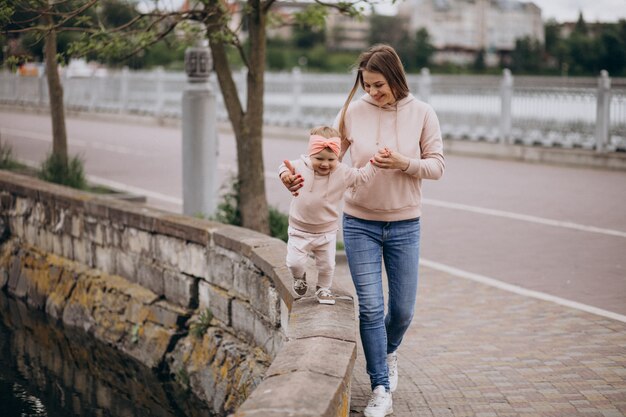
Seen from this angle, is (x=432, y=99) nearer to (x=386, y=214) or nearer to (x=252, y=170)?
(x=252, y=170)

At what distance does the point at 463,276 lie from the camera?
9555 millimetres

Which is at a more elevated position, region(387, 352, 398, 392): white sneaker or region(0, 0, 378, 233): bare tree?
region(0, 0, 378, 233): bare tree

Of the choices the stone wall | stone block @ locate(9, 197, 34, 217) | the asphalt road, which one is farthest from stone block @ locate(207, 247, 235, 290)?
stone block @ locate(9, 197, 34, 217)

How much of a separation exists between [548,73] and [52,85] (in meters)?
33.3

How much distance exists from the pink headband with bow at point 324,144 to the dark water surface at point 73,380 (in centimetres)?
366

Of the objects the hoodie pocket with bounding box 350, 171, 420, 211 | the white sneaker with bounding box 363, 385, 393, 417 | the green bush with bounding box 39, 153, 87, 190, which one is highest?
the hoodie pocket with bounding box 350, 171, 420, 211

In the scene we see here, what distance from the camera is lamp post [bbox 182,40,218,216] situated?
430 inches

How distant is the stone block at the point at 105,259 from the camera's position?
416 inches

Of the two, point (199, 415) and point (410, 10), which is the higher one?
point (410, 10)

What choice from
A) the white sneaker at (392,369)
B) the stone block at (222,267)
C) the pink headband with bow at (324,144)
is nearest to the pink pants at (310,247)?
the pink headband with bow at (324,144)

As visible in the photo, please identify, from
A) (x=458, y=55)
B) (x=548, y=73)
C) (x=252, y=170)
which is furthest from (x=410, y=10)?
(x=252, y=170)

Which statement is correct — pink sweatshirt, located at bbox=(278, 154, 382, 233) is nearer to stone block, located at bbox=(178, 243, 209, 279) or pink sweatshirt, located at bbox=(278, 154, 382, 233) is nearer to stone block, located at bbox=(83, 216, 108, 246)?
stone block, located at bbox=(178, 243, 209, 279)

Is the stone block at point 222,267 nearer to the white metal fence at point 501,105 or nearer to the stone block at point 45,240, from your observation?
the stone block at point 45,240

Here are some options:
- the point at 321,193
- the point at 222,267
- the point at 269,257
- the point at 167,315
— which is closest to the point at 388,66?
the point at 321,193
